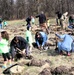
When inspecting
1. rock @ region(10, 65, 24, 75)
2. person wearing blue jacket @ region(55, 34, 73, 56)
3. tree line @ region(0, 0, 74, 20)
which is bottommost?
rock @ region(10, 65, 24, 75)

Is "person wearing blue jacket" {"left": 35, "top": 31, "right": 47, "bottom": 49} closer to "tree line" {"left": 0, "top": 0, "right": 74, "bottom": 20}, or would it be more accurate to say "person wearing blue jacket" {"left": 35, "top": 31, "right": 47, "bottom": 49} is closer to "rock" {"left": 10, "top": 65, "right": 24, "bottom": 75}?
"rock" {"left": 10, "top": 65, "right": 24, "bottom": 75}

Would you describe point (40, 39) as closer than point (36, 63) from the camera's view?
No

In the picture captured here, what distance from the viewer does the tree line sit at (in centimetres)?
4941

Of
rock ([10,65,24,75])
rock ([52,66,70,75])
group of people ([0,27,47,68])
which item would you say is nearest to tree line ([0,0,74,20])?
group of people ([0,27,47,68])

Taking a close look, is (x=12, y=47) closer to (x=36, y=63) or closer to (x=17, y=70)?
(x=36, y=63)

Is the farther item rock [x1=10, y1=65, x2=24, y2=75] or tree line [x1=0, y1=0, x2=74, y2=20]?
tree line [x1=0, y1=0, x2=74, y2=20]

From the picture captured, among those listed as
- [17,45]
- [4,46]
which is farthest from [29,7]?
[4,46]

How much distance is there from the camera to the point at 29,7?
51.3 m

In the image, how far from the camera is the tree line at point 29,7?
49.4 m

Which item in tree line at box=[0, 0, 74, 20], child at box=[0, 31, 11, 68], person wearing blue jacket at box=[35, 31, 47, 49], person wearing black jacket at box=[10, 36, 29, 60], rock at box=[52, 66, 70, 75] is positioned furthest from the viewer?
tree line at box=[0, 0, 74, 20]

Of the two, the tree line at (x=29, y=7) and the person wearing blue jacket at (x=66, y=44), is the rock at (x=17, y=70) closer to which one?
the person wearing blue jacket at (x=66, y=44)

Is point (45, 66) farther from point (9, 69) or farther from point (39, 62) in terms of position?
point (9, 69)

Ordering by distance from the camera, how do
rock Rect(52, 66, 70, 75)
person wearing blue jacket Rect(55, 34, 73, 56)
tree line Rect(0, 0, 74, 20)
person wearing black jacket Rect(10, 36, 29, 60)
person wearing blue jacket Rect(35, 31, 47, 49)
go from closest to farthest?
rock Rect(52, 66, 70, 75) < person wearing black jacket Rect(10, 36, 29, 60) < person wearing blue jacket Rect(55, 34, 73, 56) < person wearing blue jacket Rect(35, 31, 47, 49) < tree line Rect(0, 0, 74, 20)

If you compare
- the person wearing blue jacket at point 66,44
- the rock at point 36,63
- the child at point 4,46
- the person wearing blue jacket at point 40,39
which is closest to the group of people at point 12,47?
the child at point 4,46
